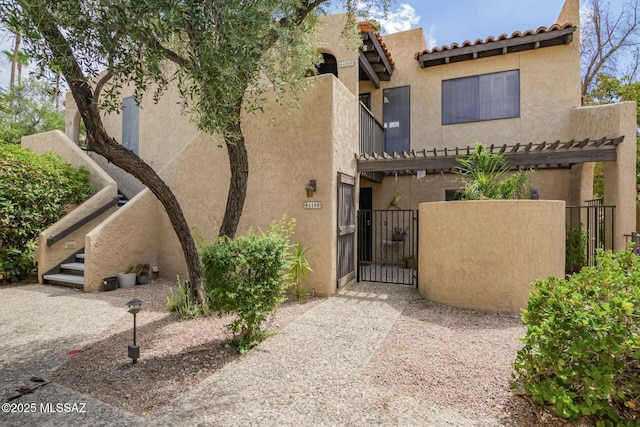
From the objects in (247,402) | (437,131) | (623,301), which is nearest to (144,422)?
(247,402)

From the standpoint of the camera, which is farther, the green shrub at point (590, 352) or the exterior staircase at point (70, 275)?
the exterior staircase at point (70, 275)

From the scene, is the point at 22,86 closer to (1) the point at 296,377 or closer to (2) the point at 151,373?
(2) the point at 151,373

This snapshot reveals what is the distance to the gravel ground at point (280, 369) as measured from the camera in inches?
131

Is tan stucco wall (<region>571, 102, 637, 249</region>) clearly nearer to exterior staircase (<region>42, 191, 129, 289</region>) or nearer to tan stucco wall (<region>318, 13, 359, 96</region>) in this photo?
tan stucco wall (<region>318, 13, 359, 96</region>)

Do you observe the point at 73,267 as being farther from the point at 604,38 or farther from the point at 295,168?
the point at 604,38

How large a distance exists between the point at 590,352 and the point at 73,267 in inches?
438

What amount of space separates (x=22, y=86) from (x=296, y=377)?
2386cm

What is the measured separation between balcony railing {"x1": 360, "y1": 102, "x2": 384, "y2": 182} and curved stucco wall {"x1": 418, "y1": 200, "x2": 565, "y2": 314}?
3759 mm

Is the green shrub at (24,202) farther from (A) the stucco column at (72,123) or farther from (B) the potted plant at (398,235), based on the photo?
(B) the potted plant at (398,235)

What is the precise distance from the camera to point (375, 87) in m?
12.4

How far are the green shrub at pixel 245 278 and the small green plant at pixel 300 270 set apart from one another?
2592mm

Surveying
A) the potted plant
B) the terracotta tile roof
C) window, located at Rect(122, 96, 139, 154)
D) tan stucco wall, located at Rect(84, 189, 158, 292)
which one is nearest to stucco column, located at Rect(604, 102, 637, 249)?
the terracotta tile roof

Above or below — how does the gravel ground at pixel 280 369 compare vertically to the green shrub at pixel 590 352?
below

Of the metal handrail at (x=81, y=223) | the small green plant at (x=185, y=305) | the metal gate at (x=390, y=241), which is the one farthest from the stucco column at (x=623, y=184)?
the metal handrail at (x=81, y=223)
